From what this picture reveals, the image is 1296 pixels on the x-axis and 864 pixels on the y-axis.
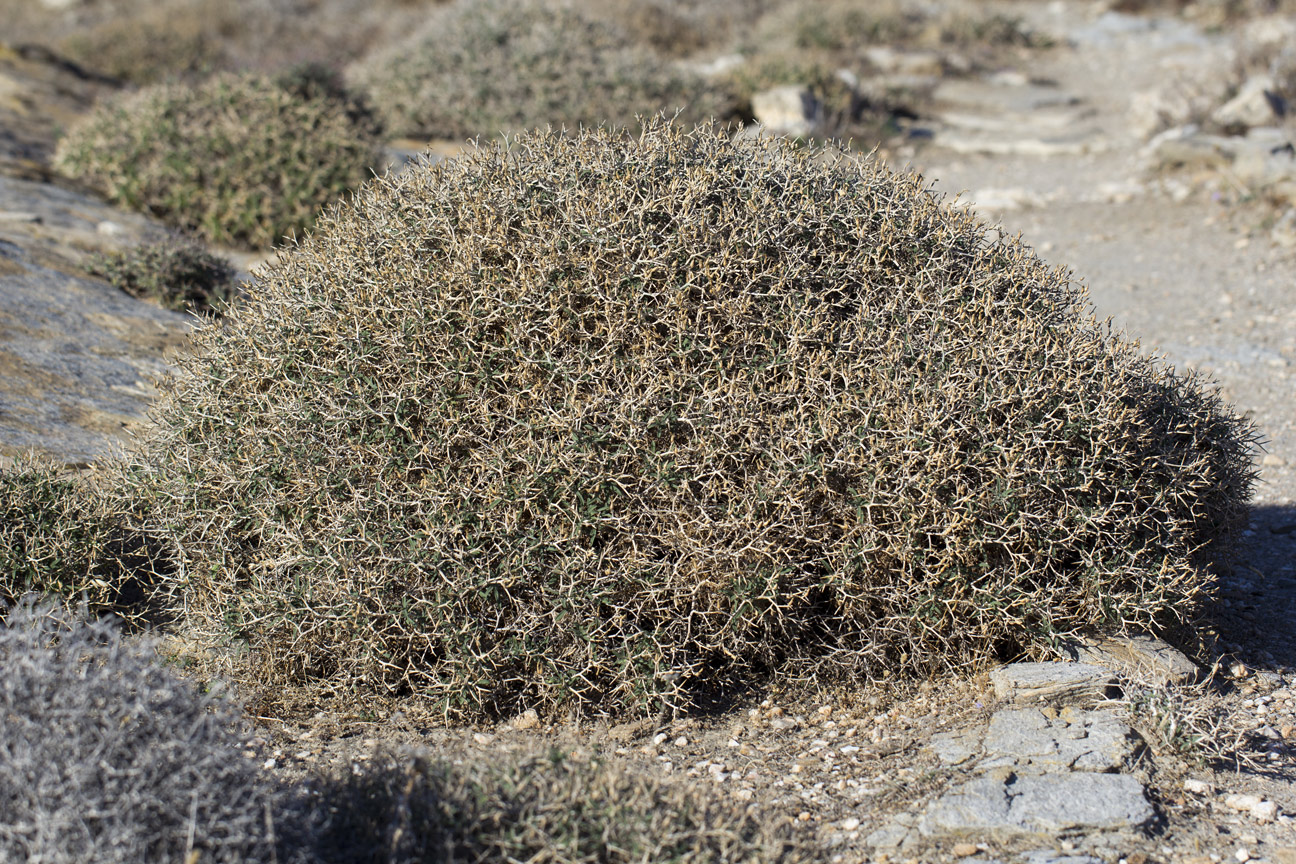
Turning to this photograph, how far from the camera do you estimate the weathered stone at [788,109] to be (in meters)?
11.7

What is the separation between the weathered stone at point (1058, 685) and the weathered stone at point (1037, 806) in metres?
0.33

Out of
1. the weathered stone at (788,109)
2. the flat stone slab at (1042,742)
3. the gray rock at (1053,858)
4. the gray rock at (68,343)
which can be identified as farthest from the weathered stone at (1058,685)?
the weathered stone at (788,109)

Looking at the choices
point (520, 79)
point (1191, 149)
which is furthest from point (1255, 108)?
point (520, 79)

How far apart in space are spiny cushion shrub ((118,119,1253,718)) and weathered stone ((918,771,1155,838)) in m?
0.55

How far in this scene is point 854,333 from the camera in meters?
3.52

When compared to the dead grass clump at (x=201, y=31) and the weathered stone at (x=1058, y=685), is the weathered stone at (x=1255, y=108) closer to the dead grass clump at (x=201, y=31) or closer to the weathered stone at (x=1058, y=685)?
the weathered stone at (x=1058, y=685)

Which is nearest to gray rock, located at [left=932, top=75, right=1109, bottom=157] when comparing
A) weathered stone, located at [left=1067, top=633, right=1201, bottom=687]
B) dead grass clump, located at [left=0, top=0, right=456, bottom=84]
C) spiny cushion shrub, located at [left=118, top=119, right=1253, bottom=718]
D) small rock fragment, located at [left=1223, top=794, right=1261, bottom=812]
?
dead grass clump, located at [left=0, top=0, right=456, bottom=84]

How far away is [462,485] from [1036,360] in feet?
6.55

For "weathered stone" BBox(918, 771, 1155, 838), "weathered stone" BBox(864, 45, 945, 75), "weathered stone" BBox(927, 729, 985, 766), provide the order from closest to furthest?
"weathered stone" BBox(918, 771, 1155, 838) < "weathered stone" BBox(927, 729, 985, 766) < "weathered stone" BBox(864, 45, 945, 75)

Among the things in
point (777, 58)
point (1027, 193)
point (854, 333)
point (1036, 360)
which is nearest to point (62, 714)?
point (854, 333)

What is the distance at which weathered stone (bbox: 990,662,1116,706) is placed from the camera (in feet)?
11.0

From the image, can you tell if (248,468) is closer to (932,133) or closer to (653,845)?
(653,845)

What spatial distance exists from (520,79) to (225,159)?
434cm

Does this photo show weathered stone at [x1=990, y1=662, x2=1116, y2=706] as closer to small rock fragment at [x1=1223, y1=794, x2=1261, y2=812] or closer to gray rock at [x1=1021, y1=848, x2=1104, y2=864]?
small rock fragment at [x1=1223, y1=794, x2=1261, y2=812]
